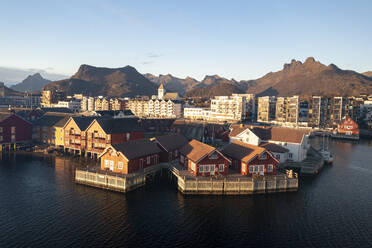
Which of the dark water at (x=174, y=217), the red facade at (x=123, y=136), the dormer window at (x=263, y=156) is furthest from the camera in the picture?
the red facade at (x=123, y=136)

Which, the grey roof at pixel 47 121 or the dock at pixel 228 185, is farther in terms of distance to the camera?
the grey roof at pixel 47 121

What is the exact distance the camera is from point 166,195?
149ft

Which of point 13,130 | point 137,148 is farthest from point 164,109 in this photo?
point 137,148

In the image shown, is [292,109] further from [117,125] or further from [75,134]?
[75,134]

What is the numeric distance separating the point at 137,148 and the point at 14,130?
50444 mm

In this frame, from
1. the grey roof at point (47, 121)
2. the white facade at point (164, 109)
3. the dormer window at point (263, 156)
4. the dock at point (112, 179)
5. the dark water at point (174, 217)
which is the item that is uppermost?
the white facade at point (164, 109)

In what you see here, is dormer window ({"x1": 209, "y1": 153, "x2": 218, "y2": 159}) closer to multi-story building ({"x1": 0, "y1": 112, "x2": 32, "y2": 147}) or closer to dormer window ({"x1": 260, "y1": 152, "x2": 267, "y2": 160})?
dormer window ({"x1": 260, "y1": 152, "x2": 267, "y2": 160})

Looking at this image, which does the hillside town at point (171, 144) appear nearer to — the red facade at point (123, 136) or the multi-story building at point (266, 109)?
the red facade at point (123, 136)

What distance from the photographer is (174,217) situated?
37062 mm

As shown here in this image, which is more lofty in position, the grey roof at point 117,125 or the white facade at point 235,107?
the white facade at point 235,107

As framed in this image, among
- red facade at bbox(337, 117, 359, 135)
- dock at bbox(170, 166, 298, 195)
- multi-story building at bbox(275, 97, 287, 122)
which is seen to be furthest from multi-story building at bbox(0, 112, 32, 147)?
→ multi-story building at bbox(275, 97, 287, 122)

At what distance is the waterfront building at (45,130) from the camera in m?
83.5

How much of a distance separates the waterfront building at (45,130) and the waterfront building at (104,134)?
18.0m

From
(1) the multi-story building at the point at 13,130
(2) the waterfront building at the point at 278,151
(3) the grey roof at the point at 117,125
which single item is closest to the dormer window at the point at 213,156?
(2) the waterfront building at the point at 278,151
